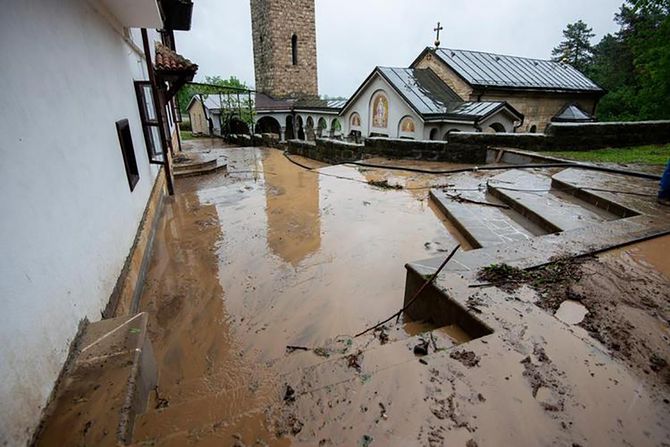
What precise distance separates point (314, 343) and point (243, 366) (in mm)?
568

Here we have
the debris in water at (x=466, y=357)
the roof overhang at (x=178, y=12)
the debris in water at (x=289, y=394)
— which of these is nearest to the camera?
the debris in water at (x=289, y=394)

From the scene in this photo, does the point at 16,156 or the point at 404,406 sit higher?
the point at 16,156

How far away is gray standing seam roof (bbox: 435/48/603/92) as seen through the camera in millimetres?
17837

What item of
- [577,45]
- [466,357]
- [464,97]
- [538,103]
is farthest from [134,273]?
[577,45]

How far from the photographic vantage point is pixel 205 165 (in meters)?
10.1

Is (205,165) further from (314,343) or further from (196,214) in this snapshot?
(314,343)

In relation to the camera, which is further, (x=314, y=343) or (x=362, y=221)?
(x=362, y=221)

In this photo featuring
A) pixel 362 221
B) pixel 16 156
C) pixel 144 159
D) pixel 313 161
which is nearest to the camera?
pixel 16 156

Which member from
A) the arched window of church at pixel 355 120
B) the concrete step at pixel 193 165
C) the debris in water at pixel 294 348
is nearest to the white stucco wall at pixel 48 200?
the debris in water at pixel 294 348

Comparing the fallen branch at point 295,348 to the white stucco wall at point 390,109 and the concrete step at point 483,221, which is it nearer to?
the concrete step at point 483,221

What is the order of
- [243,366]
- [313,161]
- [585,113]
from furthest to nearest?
[585,113] → [313,161] → [243,366]

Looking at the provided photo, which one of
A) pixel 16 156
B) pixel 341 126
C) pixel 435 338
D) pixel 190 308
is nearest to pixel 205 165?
pixel 190 308

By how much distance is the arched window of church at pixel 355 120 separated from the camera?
18891 mm

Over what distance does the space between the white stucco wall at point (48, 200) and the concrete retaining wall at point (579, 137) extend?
881cm
